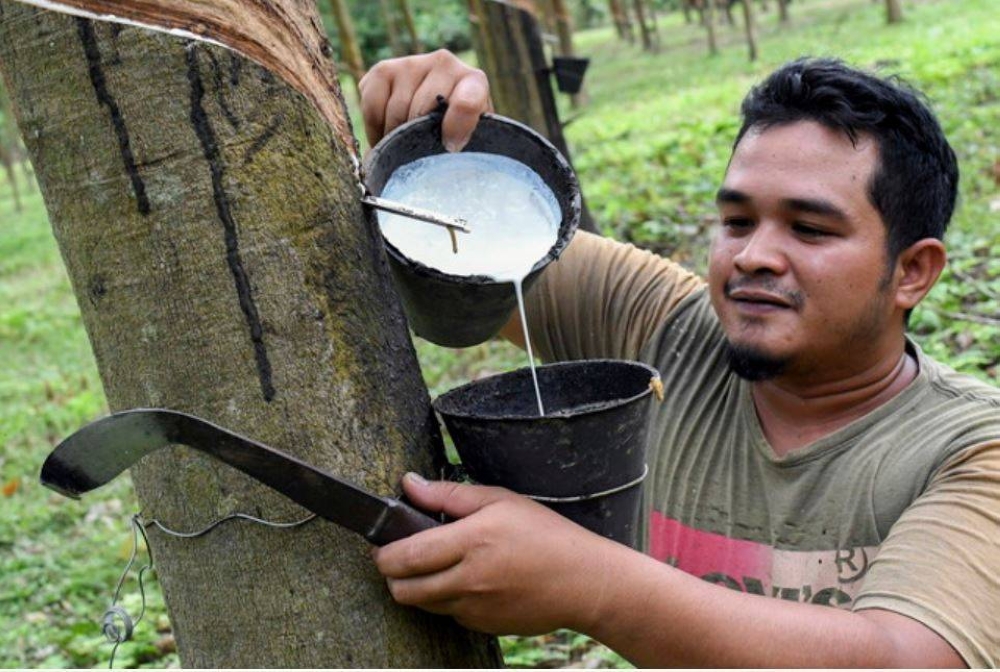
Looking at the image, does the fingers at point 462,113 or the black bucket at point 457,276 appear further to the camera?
the fingers at point 462,113

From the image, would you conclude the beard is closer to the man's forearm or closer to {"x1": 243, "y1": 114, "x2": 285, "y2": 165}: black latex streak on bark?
the man's forearm

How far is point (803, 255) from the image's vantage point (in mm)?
2000

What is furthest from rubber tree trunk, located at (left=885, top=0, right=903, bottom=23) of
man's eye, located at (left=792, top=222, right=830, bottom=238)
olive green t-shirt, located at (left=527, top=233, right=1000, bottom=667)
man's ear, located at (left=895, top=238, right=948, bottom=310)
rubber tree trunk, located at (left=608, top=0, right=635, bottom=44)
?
man's eye, located at (left=792, top=222, right=830, bottom=238)

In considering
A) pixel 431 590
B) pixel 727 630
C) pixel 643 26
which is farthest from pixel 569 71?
pixel 643 26

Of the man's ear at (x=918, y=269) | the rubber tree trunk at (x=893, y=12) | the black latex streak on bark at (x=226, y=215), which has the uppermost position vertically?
the black latex streak on bark at (x=226, y=215)

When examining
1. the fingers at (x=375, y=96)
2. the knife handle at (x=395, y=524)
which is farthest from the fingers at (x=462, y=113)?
the knife handle at (x=395, y=524)

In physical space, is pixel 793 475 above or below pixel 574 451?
below

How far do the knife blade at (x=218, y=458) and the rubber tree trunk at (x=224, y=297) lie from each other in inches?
3.4

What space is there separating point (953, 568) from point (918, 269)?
709 millimetres

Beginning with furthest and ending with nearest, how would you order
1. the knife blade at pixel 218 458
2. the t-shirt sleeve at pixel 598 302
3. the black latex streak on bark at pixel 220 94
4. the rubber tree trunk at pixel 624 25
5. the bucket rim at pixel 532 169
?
1. the rubber tree trunk at pixel 624 25
2. the t-shirt sleeve at pixel 598 302
3. the bucket rim at pixel 532 169
4. the black latex streak on bark at pixel 220 94
5. the knife blade at pixel 218 458

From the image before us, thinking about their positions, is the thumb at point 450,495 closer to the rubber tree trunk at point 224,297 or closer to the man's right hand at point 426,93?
the rubber tree trunk at point 224,297

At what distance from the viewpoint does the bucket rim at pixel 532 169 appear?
1.61m

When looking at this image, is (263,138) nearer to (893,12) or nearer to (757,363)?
(757,363)

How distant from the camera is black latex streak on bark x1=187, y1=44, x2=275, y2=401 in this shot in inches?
56.4
